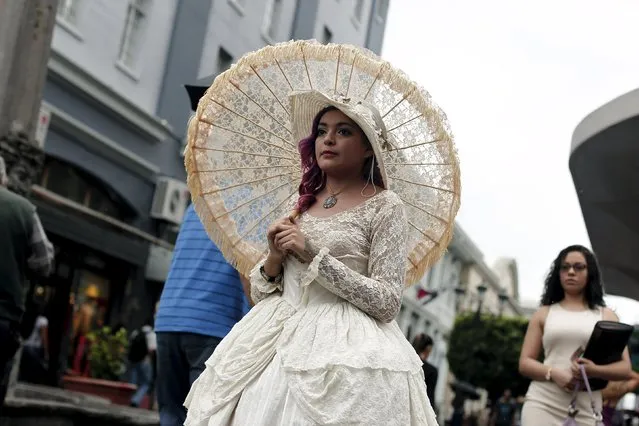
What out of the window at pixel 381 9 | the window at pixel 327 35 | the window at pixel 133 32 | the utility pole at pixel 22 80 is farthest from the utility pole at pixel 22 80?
the window at pixel 381 9

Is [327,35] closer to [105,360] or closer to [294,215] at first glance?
[105,360]

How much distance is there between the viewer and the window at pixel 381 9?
34531 millimetres

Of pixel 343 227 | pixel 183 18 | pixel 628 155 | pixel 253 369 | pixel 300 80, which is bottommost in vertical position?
pixel 253 369

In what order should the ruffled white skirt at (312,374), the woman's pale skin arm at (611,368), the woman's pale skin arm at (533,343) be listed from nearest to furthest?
the ruffled white skirt at (312,374) → the woman's pale skin arm at (611,368) → the woman's pale skin arm at (533,343)

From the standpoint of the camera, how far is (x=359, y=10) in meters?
32.9

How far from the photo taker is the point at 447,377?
57500 millimetres

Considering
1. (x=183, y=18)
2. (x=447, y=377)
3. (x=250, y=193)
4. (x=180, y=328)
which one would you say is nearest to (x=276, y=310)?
(x=250, y=193)

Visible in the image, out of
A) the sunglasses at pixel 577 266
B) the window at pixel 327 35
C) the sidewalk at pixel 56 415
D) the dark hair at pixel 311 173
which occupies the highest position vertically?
the window at pixel 327 35

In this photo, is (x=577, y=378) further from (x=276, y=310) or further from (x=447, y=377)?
(x=447, y=377)

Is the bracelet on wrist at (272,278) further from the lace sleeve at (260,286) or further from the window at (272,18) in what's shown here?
the window at (272,18)

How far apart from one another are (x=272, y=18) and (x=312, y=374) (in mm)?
24878

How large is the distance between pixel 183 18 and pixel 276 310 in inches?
763

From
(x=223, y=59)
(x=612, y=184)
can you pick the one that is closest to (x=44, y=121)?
(x=223, y=59)

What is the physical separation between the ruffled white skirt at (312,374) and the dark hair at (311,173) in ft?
1.46
